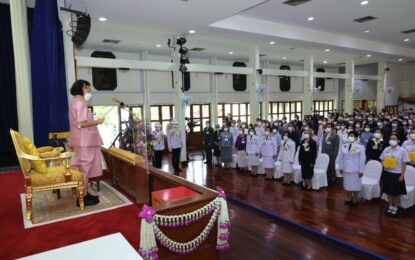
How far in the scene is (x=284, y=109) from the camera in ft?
57.0

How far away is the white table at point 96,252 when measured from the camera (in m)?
1.30

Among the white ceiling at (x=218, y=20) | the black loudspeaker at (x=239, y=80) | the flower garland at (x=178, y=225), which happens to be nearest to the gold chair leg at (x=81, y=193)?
the flower garland at (x=178, y=225)

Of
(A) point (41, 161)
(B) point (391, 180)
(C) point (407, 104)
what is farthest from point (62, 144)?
(C) point (407, 104)

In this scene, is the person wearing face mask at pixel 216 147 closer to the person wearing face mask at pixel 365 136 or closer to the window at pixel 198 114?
the window at pixel 198 114

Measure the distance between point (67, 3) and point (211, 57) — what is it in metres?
8.97

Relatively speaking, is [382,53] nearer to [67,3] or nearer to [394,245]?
[394,245]

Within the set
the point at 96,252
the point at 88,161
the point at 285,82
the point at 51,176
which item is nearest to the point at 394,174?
the point at 88,161

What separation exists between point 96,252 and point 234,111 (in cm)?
1415

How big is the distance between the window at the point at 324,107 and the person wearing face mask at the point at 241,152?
12146mm

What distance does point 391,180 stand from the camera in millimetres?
4902

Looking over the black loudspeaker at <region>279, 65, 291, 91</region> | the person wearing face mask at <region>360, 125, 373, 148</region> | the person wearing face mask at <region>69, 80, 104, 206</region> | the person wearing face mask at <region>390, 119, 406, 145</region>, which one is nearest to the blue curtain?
the person wearing face mask at <region>69, 80, 104, 206</region>

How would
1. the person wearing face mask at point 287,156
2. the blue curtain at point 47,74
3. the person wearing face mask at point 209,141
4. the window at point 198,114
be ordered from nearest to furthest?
the blue curtain at point 47,74
the person wearing face mask at point 287,156
the person wearing face mask at point 209,141
the window at point 198,114

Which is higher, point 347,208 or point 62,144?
point 62,144

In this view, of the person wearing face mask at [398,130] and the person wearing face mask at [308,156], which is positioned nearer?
the person wearing face mask at [308,156]
